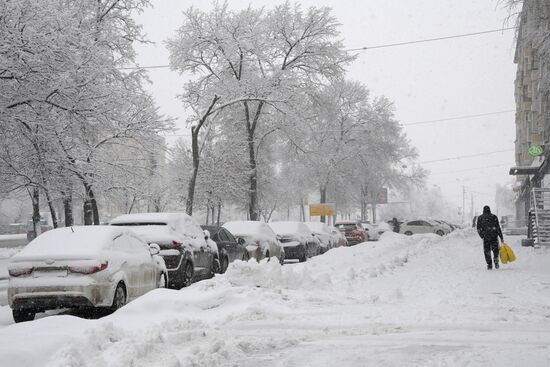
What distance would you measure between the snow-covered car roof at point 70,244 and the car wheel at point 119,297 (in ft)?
2.39

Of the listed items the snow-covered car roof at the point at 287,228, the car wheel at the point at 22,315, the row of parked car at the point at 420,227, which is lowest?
the car wheel at the point at 22,315

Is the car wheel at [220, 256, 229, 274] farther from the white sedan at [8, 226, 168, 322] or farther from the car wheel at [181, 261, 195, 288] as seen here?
the white sedan at [8, 226, 168, 322]

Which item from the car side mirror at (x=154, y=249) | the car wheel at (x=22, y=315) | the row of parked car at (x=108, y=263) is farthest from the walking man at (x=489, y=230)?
the car wheel at (x=22, y=315)

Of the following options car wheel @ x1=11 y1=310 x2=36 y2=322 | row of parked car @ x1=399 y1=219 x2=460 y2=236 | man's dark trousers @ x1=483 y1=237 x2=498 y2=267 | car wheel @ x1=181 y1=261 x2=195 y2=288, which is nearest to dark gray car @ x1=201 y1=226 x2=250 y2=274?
car wheel @ x1=181 y1=261 x2=195 y2=288

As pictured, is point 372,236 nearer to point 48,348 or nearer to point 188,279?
point 188,279

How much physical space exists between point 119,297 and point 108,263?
→ 69 centimetres

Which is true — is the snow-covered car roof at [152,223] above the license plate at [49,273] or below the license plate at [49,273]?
above

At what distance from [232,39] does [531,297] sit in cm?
2676

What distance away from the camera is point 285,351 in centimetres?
620

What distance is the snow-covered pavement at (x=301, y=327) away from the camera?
223 inches

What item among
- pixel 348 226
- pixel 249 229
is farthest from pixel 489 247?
pixel 348 226

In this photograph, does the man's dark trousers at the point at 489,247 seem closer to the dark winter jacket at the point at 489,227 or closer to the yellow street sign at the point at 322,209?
the dark winter jacket at the point at 489,227

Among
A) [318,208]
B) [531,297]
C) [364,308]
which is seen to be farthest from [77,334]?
[318,208]

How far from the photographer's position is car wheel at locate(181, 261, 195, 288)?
504 inches
